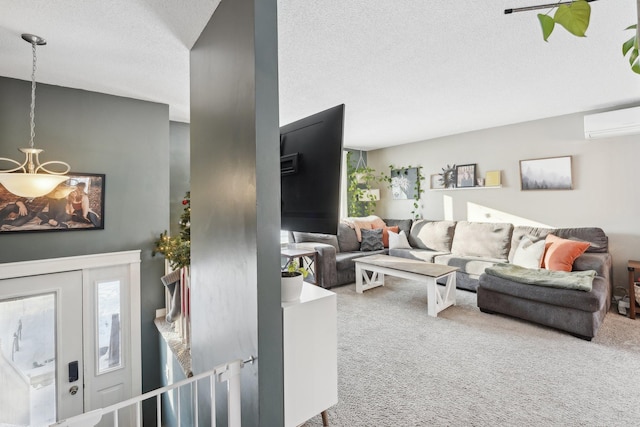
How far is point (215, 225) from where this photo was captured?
1666 mm

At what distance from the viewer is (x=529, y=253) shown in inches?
144

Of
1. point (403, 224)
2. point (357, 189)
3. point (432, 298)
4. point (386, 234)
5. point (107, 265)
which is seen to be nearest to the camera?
point (107, 265)

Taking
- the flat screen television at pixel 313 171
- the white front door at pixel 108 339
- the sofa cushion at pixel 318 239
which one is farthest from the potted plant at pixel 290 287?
the sofa cushion at pixel 318 239

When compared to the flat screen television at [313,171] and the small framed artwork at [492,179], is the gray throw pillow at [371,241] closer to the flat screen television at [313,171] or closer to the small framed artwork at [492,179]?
the small framed artwork at [492,179]

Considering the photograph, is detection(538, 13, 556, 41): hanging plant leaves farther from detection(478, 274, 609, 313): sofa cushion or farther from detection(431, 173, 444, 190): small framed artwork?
detection(431, 173, 444, 190): small framed artwork

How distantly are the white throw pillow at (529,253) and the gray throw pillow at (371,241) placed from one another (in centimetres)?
203

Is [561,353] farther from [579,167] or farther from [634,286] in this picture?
[579,167]

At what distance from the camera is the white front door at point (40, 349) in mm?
2549

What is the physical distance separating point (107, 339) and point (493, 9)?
4.12m

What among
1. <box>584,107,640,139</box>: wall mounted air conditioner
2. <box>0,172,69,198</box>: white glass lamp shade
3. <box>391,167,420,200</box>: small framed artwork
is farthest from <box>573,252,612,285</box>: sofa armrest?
<box>0,172,69,198</box>: white glass lamp shade

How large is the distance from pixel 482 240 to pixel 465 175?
1.17 meters

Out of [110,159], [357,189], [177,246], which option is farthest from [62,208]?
[357,189]

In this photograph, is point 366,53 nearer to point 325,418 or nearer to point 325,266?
point 325,418

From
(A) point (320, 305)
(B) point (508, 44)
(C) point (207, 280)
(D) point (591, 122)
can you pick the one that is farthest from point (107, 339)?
(D) point (591, 122)
